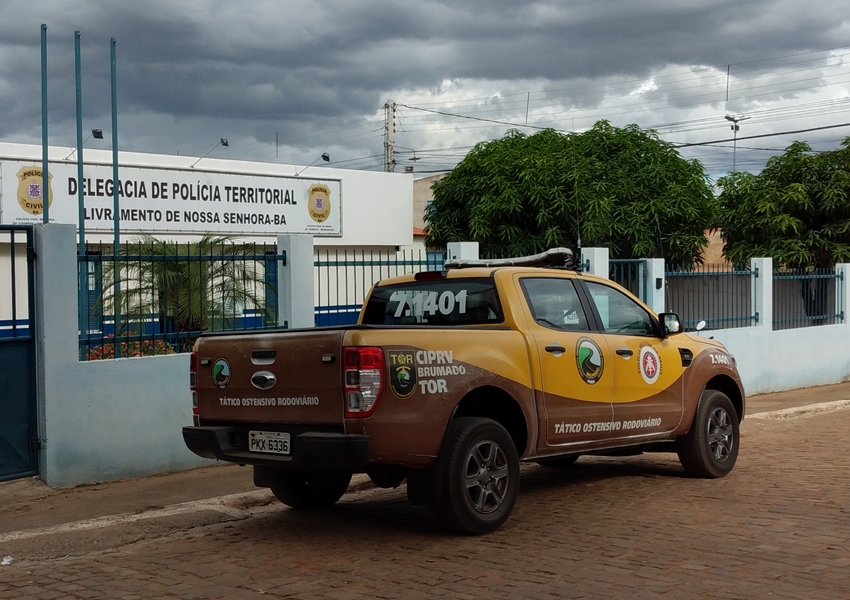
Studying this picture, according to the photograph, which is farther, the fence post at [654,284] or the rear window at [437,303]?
the fence post at [654,284]

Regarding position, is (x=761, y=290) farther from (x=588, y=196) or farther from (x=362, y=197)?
(x=362, y=197)

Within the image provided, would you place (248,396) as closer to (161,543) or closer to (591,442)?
(161,543)

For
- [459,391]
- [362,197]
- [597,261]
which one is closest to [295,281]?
[459,391]

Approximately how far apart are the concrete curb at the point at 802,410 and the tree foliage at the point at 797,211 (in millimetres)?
8170

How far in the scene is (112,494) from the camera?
8.62 meters

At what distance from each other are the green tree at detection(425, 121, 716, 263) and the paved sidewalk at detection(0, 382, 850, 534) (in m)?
17.0

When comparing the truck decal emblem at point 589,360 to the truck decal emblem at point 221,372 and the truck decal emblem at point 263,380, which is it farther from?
the truck decal emblem at point 221,372

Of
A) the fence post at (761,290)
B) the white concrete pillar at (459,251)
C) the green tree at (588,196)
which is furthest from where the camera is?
the green tree at (588,196)

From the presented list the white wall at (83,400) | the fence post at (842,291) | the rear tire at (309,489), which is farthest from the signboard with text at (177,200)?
the rear tire at (309,489)

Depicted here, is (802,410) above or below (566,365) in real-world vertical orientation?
below

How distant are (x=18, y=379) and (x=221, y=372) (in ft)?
8.89

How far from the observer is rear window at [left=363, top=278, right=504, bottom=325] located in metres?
7.58

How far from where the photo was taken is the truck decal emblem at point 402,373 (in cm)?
630

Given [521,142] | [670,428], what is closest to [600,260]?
[670,428]
